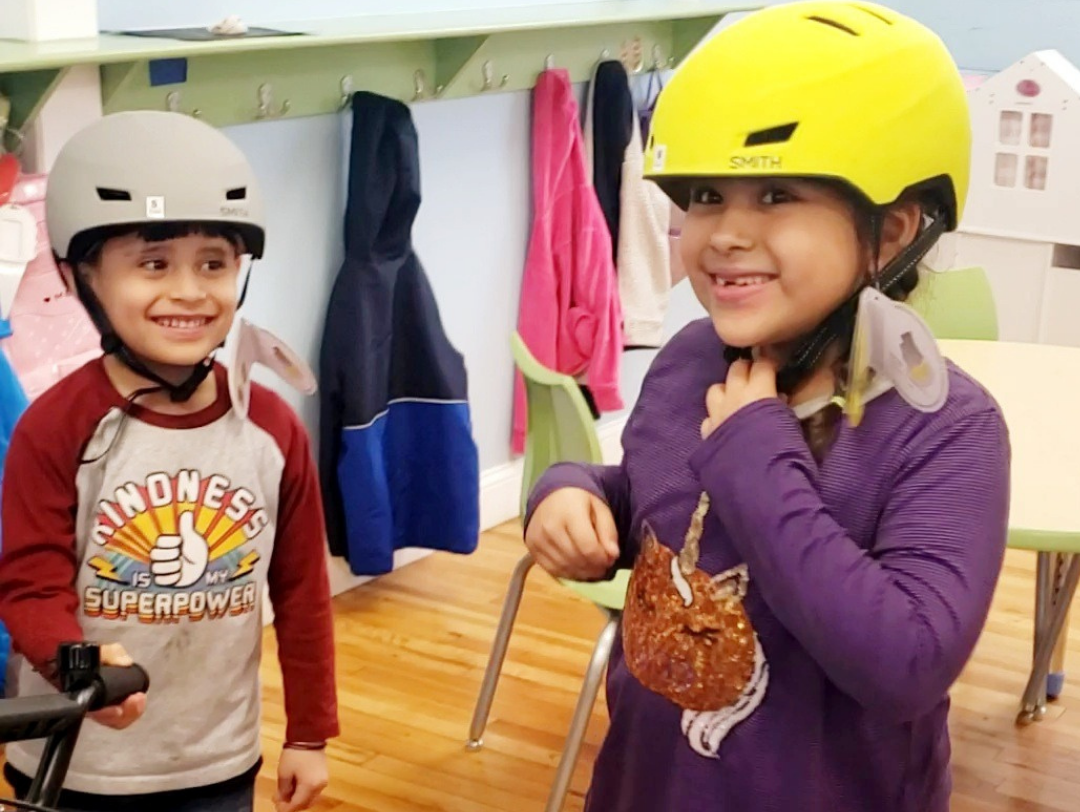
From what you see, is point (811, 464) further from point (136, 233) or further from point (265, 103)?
point (265, 103)

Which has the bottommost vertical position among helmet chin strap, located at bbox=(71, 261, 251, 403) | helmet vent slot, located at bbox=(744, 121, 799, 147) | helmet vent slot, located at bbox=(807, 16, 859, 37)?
helmet chin strap, located at bbox=(71, 261, 251, 403)

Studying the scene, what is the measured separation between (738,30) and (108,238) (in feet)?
2.25

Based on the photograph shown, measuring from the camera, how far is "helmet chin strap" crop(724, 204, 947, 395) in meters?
1.24

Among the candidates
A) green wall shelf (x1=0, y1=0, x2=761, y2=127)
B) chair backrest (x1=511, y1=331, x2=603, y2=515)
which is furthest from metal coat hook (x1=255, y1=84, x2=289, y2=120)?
chair backrest (x1=511, y1=331, x2=603, y2=515)

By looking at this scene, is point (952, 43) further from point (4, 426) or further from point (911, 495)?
point (911, 495)

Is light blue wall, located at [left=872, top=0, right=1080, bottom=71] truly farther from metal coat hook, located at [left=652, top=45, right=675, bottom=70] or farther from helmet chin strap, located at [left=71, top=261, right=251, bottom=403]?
helmet chin strap, located at [left=71, top=261, right=251, bottom=403]

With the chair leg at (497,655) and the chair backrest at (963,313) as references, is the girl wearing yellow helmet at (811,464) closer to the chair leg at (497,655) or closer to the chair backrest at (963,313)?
the chair leg at (497,655)

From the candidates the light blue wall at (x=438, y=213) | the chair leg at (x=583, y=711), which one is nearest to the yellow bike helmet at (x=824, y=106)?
the chair leg at (x=583, y=711)

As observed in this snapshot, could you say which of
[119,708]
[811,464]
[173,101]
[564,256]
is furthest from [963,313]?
[119,708]

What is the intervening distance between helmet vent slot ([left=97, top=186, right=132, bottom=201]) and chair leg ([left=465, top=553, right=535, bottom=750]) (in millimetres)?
1288

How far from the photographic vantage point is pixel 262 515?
158 centimetres

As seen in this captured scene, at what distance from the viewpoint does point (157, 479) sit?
153 cm

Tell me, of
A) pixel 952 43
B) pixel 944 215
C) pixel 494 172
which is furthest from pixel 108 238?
pixel 952 43

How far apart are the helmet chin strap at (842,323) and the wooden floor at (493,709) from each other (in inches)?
63.6
